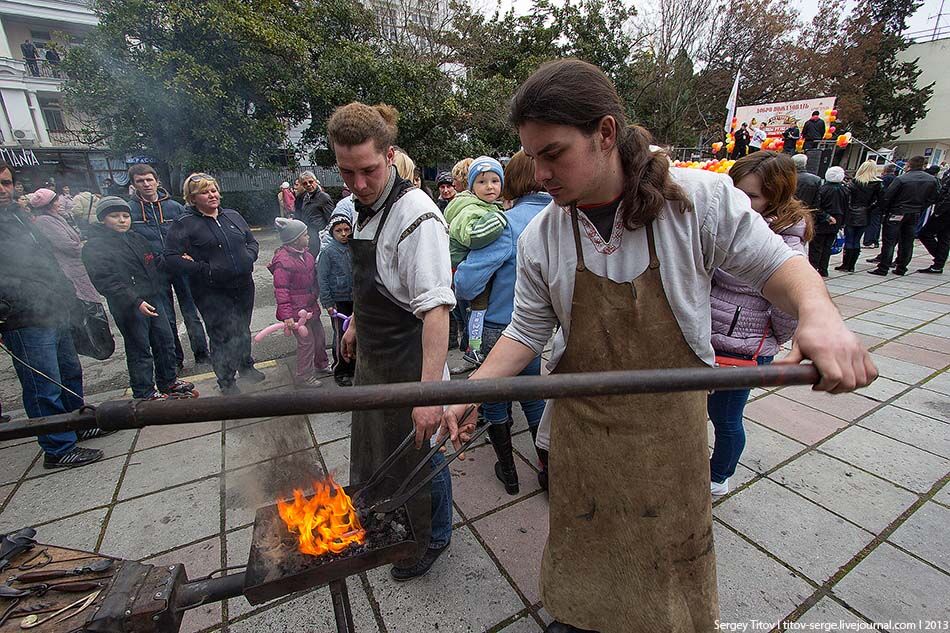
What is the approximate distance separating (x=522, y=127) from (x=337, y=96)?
51.1 feet

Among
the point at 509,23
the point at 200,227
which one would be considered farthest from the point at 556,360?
the point at 509,23

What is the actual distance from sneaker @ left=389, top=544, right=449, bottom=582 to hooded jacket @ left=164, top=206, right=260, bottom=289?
10.1 feet

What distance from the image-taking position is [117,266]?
3.87 m

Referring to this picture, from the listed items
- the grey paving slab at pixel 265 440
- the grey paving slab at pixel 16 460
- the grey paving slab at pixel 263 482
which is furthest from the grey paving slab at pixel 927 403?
the grey paving slab at pixel 16 460

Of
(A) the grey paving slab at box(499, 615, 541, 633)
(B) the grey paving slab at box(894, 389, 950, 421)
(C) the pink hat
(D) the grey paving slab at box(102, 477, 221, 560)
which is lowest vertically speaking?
(B) the grey paving slab at box(894, 389, 950, 421)

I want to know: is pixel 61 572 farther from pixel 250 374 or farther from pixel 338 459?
pixel 250 374

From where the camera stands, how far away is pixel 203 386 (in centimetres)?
466

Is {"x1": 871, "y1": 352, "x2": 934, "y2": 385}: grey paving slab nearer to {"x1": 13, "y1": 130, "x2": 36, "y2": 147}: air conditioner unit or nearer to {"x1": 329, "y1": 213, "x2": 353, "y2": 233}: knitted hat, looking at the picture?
{"x1": 329, "y1": 213, "x2": 353, "y2": 233}: knitted hat

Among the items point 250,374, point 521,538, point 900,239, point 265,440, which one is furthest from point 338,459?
point 900,239

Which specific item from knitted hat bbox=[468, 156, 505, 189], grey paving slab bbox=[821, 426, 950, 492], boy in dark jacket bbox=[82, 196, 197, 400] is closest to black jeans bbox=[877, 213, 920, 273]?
grey paving slab bbox=[821, 426, 950, 492]

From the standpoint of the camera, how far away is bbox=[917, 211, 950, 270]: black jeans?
777 cm

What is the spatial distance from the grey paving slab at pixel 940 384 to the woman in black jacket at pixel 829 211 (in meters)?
3.99

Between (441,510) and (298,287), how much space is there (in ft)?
9.70

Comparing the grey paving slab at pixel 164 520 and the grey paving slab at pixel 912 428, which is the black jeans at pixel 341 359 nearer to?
the grey paving slab at pixel 164 520
